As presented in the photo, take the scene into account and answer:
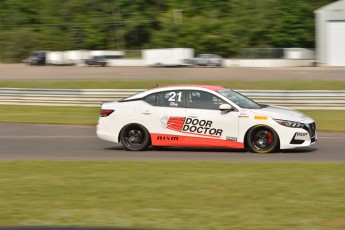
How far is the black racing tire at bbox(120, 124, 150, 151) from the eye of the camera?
1495cm

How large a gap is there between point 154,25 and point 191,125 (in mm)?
73712

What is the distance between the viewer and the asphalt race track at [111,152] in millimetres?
13695

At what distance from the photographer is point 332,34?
56500 mm

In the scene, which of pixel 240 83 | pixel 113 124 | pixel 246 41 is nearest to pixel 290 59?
pixel 246 41

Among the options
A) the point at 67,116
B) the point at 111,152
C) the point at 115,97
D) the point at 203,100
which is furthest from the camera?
the point at 115,97

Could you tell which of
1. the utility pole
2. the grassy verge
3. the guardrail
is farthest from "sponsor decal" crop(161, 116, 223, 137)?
the utility pole

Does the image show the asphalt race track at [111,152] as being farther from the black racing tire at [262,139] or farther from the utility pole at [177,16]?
the utility pole at [177,16]

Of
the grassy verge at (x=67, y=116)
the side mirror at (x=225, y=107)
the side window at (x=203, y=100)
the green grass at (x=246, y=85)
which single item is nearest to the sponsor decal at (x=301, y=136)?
the side mirror at (x=225, y=107)

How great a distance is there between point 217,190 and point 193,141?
219 inches

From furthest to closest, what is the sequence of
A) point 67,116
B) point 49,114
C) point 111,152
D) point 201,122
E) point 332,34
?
point 332,34 → point 49,114 → point 67,116 → point 111,152 → point 201,122

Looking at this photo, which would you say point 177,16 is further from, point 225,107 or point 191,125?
point 225,107

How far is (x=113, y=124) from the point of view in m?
15.1

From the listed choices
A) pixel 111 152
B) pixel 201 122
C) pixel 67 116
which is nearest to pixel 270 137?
pixel 201 122

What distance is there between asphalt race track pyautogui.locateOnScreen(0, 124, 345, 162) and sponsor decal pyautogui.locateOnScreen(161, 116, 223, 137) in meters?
0.42
